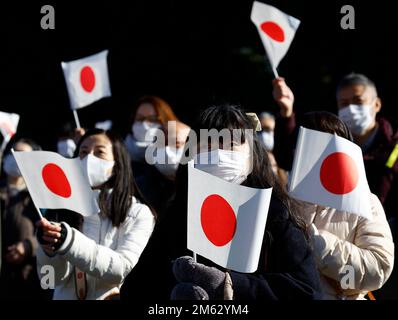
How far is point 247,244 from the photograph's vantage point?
3205mm

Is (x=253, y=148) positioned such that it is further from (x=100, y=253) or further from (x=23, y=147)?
(x=23, y=147)

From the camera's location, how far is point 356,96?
18.9 ft

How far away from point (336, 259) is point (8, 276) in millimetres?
4400

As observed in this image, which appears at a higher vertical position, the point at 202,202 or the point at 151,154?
the point at 202,202

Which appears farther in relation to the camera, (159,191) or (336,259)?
(159,191)

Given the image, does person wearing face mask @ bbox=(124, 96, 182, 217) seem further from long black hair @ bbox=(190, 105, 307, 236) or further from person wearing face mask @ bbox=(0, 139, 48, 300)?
long black hair @ bbox=(190, 105, 307, 236)

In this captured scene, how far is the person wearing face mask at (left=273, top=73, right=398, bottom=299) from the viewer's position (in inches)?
207

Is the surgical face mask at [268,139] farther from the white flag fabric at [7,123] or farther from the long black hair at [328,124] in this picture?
the long black hair at [328,124]

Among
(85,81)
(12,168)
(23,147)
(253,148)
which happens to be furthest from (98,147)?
(12,168)

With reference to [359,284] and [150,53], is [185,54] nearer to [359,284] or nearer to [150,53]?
[150,53]

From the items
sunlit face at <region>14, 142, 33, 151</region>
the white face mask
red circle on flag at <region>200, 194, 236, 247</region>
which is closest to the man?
the white face mask

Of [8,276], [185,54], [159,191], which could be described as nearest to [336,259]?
[159,191]

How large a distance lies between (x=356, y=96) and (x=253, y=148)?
2347 millimetres

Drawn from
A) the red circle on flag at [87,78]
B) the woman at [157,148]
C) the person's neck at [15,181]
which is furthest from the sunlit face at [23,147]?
the woman at [157,148]
